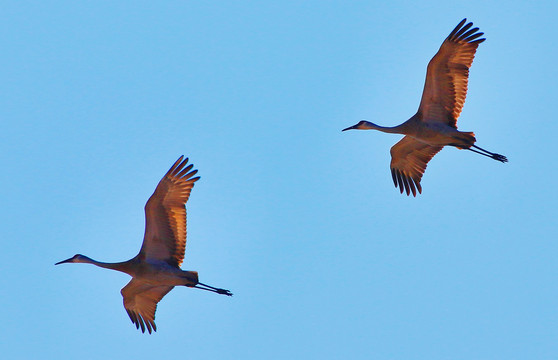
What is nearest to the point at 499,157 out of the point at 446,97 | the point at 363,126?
the point at 446,97

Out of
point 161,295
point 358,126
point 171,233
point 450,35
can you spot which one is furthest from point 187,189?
point 450,35

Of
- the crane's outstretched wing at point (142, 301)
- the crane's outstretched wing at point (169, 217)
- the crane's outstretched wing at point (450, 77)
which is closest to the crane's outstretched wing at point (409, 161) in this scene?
the crane's outstretched wing at point (450, 77)

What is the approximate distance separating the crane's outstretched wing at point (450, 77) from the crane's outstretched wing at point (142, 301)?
6.34 m

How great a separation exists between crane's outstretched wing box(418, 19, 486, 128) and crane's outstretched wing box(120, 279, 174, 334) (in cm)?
634

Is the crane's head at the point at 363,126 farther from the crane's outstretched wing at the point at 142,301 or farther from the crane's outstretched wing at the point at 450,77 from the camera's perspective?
the crane's outstretched wing at the point at 142,301

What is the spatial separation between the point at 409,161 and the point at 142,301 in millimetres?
6485

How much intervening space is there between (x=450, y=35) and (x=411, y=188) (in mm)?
3966

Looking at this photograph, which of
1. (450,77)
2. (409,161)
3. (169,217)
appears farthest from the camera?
(409,161)

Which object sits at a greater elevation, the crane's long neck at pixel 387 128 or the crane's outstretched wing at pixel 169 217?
the crane's long neck at pixel 387 128

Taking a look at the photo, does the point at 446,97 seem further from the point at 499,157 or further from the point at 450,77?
the point at 499,157

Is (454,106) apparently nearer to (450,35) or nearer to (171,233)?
(450,35)

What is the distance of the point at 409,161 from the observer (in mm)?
20938

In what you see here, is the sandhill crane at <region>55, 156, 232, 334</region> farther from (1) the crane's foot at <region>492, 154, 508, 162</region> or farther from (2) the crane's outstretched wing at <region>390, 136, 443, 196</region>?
(1) the crane's foot at <region>492, 154, 508, 162</region>

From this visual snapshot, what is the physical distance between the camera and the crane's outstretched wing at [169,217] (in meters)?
17.9
